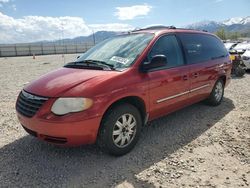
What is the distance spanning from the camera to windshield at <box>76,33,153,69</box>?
12.5ft

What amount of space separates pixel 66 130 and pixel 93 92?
0.59 m

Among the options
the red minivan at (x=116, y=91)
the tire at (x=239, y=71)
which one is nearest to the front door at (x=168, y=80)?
the red minivan at (x=116, y=91)

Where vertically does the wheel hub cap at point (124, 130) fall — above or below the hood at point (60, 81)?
below

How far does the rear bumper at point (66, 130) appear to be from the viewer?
3076 mm

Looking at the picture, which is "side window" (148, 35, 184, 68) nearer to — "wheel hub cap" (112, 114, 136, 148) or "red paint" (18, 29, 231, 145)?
"red paint" (18, 29, 231, 145)

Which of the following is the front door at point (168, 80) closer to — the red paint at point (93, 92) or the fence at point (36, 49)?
the red paint at point (93, 92)

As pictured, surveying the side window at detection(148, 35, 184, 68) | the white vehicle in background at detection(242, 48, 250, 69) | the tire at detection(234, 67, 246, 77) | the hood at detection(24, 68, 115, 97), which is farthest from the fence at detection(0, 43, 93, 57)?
the side window at detection(148, 35, 184, 68)

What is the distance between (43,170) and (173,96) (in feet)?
7.98

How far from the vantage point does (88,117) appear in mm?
3105

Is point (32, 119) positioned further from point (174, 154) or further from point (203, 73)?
point (203, 73)

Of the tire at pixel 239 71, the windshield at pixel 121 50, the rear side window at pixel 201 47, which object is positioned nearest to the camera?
the windshield at pixel 121 50

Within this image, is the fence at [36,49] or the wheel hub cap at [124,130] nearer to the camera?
the wheel hub cap at [124,130]

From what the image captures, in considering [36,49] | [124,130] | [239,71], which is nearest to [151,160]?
[124,130]

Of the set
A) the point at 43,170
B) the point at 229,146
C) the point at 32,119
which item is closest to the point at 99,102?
the point at 32,119
